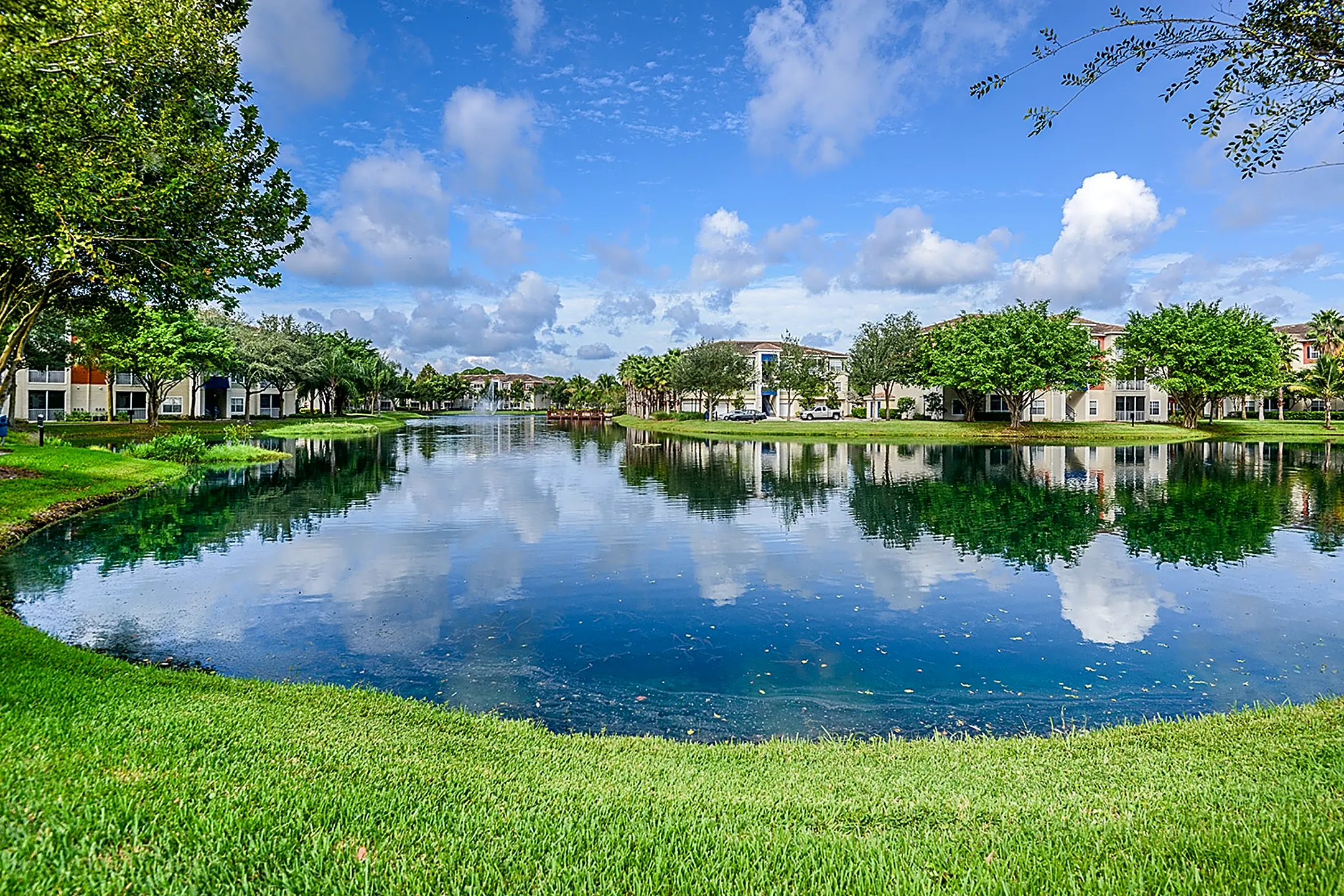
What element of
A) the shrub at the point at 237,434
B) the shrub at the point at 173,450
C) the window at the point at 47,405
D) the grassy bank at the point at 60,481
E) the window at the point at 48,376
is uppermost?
the window at the point at 48,376

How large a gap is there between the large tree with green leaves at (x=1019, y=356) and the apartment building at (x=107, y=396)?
6930cm

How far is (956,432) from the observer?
6931 centimetres

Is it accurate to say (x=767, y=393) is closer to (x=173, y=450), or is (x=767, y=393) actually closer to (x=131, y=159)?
(x=173, y=450)

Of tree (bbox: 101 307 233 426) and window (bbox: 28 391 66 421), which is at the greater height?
tree (bbox: 101 307 233 426)

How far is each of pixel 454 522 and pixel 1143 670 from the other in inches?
721

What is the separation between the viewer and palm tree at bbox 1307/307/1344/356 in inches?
2790

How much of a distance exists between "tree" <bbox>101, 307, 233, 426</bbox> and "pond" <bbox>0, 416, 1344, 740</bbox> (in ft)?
110

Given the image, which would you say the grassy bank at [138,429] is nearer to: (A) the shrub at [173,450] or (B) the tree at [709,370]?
(A) the shrub at [173,450]

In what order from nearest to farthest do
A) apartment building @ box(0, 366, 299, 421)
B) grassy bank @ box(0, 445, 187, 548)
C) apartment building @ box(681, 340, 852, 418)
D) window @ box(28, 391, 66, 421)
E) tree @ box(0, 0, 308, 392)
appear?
1. tree @ box(0, 0, 308, 392)
2. grassy bank @ box(0, 445, 187, 548)
3. window @ box(28, 391, 66, 421)
4. apartment building @ box(0, 366, 299, 421)
5. apartment building @ box(681, 340, 852, 418)

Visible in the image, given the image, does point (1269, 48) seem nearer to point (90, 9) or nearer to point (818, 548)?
point (818, 548)

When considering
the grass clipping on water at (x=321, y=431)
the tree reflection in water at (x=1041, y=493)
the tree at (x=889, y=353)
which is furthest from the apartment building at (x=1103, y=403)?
the grass clipping on water at (x=321, y=431)

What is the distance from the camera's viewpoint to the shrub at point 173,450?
38.4 m

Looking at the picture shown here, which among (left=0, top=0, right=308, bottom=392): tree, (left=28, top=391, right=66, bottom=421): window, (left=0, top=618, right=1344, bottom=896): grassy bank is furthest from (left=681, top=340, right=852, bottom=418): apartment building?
(left=0, top=618, right=1344, bottom=896): grassy bank

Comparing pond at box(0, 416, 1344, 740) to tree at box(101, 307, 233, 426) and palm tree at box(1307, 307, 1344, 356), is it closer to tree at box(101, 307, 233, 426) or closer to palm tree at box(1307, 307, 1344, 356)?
tree at box(101, 307, 233, 426)
